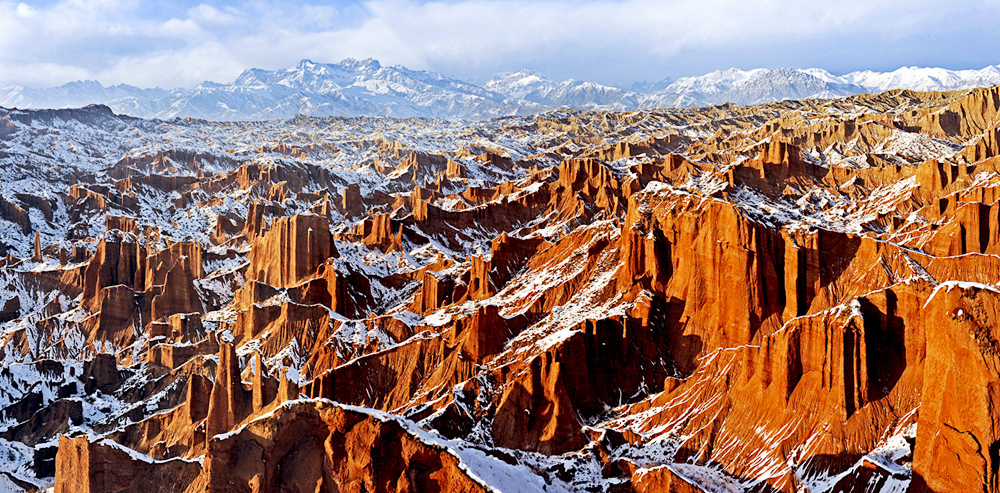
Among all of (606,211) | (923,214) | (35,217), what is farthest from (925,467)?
(35,217)

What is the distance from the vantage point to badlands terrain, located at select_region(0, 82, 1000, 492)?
129ft

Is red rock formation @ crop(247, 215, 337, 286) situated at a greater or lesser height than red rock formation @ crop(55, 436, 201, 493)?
greater

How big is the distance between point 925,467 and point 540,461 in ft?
83.5

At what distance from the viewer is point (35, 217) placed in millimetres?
194750

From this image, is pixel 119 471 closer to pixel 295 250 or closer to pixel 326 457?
pixel 326 457

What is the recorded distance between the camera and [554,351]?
71.7 m

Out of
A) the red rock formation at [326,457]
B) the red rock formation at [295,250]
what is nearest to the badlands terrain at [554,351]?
the red rock formation at [326,457]

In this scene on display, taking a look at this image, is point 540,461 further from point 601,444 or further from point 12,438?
point 12,438

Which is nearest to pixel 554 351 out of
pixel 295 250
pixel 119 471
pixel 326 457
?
pixel 119 471

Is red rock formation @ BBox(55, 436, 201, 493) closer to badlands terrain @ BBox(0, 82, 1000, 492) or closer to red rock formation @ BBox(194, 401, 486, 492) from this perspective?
badlands terrain @ BBox(0, 82, 1000, 492)

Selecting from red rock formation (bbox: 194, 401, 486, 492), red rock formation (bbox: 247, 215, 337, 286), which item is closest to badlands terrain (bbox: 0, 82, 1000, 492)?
red rock formation (bbox: 194, 401, 486, 492)

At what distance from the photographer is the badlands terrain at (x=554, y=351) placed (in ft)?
129

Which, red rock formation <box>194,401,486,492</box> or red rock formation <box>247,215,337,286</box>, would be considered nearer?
red rock formation <box>194,401,486,492</box>

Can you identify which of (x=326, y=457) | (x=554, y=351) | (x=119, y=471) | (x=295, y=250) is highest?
(x=295, y=250)
